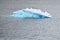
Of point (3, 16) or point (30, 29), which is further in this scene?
point (3, 16)

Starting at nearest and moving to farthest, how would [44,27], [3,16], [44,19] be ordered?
1. [44,27]
2. [44,19]
3. [3,16]

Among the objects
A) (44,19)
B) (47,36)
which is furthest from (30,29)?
(44,19)

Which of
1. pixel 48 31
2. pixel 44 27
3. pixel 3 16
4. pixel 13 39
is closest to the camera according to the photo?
pixel 13 39

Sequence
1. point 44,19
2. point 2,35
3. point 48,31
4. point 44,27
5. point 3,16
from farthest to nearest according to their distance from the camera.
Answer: point 3,16
point 44,19
point 44,27
point 48,31
point 2,35

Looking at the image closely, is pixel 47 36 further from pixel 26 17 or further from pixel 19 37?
pixel 26 17

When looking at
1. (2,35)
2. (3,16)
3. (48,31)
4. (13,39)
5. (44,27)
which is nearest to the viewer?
(13,39)

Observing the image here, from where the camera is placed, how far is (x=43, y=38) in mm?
2551

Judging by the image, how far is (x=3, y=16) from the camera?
3852mm

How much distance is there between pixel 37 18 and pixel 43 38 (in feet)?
3.81

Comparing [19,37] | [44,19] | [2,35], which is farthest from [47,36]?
[44,19]

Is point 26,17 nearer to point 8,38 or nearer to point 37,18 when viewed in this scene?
point 37,18

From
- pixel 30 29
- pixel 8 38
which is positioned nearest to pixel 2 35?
pixel 8 38

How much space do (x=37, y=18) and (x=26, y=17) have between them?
0.16m

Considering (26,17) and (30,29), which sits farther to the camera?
(26,17)
